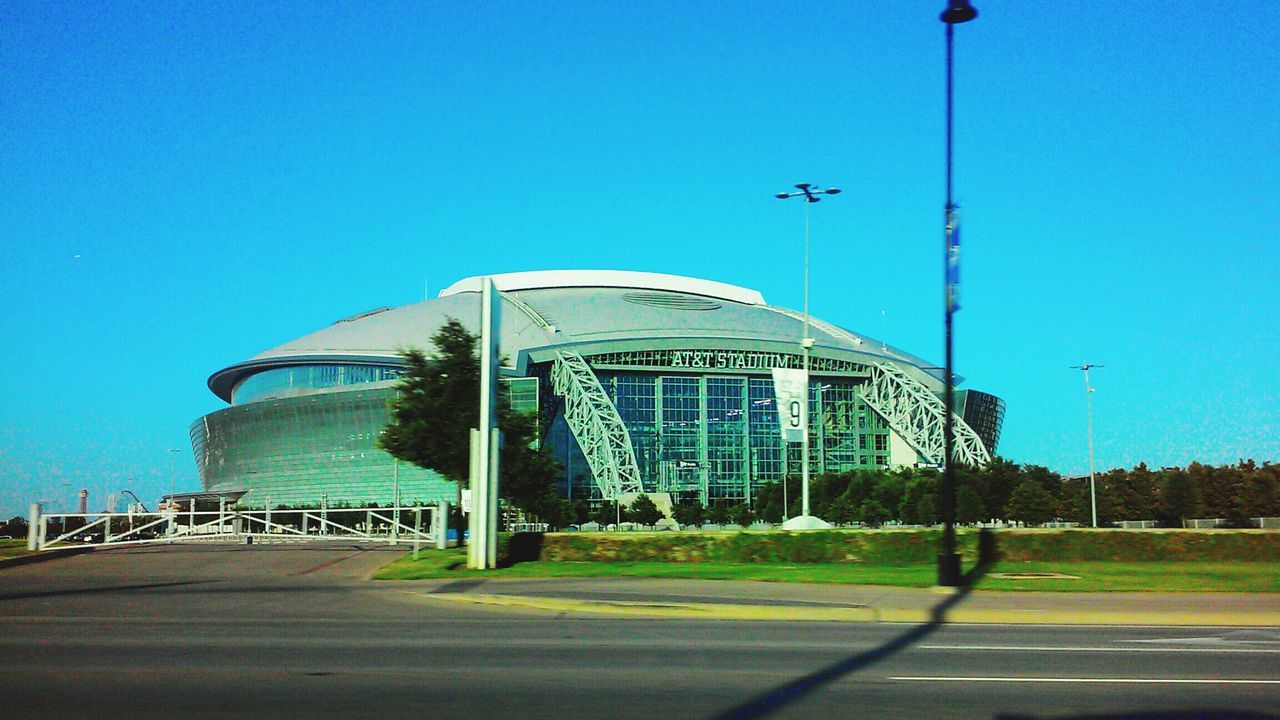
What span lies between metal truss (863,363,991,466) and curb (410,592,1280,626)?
92.9m

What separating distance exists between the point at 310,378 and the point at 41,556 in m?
84.7

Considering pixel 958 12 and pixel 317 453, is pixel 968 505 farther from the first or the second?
pixel 317 453

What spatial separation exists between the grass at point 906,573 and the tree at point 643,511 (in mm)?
62914

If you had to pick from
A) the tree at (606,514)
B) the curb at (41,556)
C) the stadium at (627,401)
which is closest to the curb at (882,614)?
the curb at (41,556)

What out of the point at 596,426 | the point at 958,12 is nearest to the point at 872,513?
the point at 596,426

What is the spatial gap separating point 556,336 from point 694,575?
86.1 metres

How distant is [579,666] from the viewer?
12859 mm

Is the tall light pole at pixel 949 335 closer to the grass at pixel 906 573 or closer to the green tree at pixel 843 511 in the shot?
the grass at pixel 906 573

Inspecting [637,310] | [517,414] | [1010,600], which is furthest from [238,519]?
[637,310]

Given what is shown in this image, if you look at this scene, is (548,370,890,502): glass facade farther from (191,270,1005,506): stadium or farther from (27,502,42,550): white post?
(27,502,42,550): white post

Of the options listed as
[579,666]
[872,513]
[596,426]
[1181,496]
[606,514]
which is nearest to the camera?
[579,666]

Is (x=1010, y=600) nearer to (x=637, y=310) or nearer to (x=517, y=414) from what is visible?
(x=517, y=414)

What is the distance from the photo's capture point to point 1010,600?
22.0 m

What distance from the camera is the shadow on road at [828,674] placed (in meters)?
10.1
